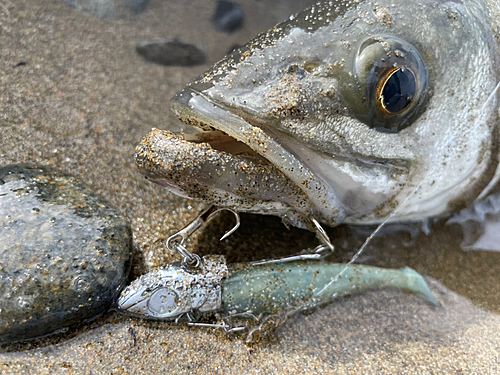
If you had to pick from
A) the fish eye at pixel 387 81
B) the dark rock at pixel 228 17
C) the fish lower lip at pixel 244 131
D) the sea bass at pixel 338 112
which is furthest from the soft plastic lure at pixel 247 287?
the dark rock at pixel 228 17

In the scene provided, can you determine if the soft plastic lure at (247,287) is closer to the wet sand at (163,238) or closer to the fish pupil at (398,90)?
the wet sand at (163,238)

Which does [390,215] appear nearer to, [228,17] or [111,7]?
[228,17]

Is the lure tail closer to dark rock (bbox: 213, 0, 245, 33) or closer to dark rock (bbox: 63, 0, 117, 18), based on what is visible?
dark rock (bbox: 213, 0, 245, 33)

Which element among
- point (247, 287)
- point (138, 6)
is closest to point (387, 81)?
point (247, 287)

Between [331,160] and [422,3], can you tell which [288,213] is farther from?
[422,3]

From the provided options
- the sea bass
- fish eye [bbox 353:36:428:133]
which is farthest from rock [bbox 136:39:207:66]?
fish eye [bbox 353:36:428:133]

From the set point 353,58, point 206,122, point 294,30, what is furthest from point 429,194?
point 206,122
